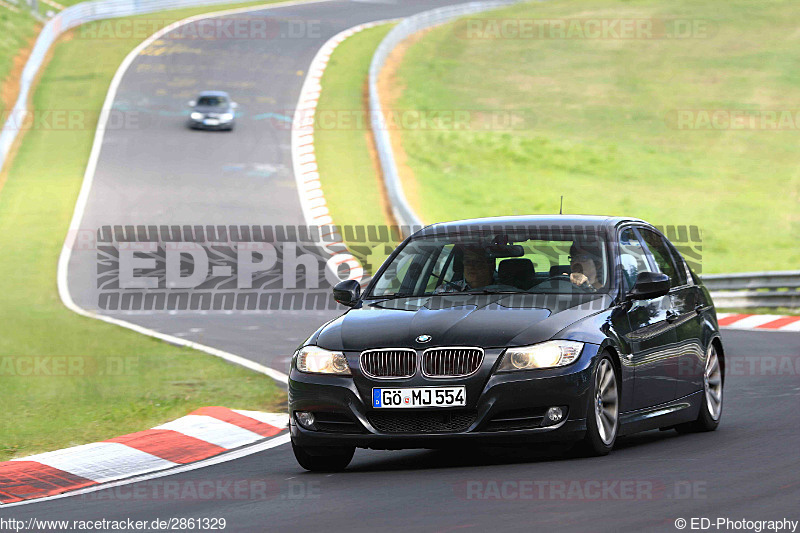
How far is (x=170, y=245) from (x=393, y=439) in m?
20.0

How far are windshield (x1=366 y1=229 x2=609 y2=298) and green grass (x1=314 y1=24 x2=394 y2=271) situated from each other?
1640 cm

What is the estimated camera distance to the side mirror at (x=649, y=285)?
28.9ft

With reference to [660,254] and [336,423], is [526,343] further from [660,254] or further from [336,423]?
[660,254]

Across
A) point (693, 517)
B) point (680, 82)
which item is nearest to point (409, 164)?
point (680, 82)

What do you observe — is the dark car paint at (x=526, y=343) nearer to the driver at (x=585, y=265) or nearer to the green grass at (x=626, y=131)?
the driver at (x=585, y=265)

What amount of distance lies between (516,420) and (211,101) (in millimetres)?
33919

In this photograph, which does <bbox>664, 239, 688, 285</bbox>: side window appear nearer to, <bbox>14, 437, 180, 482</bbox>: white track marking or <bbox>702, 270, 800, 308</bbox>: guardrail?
<bbox>14, 437, 180, 482</bbox>: white track marking

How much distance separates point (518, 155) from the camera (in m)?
41.8

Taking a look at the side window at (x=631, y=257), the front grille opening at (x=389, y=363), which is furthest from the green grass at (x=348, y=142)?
the front grille opening at (x=389, y=363)

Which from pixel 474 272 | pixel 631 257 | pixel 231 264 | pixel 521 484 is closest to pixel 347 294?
pixel 474 272

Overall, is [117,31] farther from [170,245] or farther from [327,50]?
[170,245]

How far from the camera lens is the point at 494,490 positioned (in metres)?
7.11

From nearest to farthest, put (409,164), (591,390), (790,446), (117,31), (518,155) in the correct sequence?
1. (591,390)
2. (790,446)
3. (409,164)
4. (518,155)
5. (117,31)

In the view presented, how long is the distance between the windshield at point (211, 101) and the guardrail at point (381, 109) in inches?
180
